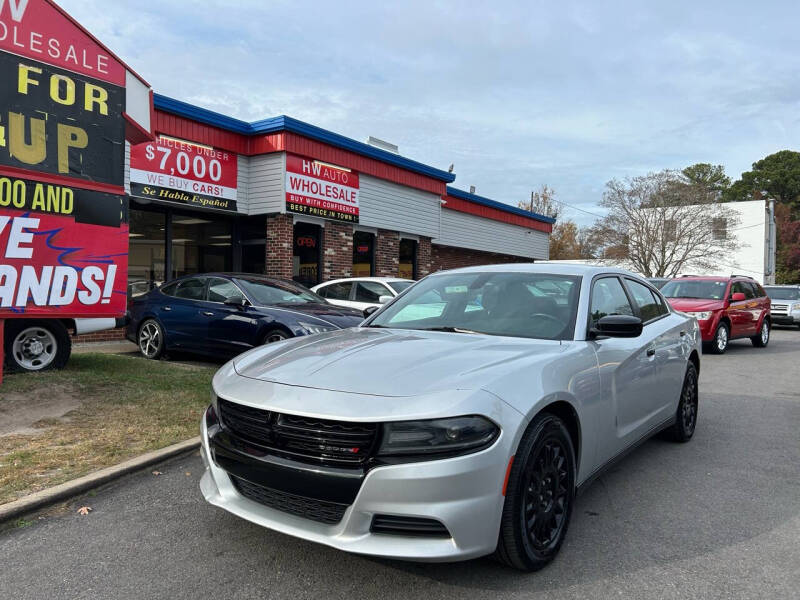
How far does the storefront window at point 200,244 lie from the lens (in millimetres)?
12703

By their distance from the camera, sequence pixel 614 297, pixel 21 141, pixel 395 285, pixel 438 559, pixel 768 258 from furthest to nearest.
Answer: pixel 768 258
pixel 395 285
pixel 21 141
pixel 614 297
pixel 438 559

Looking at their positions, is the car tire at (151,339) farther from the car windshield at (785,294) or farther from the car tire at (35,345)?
the car windshield at (785,294)

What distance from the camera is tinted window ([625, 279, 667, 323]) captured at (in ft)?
15.2

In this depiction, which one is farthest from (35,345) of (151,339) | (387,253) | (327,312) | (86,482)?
(387,253)

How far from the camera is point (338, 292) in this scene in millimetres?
11695

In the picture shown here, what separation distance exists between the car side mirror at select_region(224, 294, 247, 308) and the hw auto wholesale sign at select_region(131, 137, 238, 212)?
401 cm

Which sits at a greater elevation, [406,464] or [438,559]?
[406,464]

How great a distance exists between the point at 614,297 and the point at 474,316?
3.70ft

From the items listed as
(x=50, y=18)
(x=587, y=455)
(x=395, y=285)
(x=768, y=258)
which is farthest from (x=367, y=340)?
(x=768, y=258)

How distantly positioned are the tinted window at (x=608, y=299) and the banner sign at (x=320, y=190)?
9780 mm

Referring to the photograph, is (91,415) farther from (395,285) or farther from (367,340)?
(395,285)

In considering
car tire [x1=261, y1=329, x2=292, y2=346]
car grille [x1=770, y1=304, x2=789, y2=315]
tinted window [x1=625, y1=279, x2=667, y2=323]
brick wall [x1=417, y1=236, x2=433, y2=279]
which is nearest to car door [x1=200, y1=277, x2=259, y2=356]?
car tire [x1=261, y1=329, x2=292, y2=346]

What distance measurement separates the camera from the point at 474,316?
3.87m

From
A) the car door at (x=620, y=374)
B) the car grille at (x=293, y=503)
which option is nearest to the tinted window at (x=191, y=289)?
the car door at (x=620, y=374)
